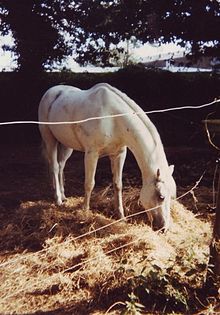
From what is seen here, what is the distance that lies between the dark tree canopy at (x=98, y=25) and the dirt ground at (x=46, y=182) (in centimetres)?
259

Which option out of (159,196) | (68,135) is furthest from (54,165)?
(159,196)

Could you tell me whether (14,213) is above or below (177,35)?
below

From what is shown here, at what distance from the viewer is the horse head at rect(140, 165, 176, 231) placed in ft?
11.8

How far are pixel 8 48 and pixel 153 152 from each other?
793cm

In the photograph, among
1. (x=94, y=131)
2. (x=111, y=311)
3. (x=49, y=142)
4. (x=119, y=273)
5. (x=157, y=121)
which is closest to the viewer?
(x=111, y=311)

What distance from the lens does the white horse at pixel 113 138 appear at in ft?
12.1

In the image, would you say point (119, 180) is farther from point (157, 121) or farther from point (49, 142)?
point (157, 121)

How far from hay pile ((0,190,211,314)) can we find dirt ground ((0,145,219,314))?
2cm

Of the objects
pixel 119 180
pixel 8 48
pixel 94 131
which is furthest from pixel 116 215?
pixel 8 48

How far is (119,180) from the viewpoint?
439 cm

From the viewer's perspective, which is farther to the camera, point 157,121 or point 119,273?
point 157,121

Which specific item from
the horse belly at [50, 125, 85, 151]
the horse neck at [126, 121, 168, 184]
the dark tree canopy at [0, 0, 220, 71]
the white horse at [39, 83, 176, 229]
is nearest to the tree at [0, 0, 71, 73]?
the dark tree canopy at [0, 0, 220, 71]

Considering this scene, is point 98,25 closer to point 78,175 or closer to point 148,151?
point 78,175

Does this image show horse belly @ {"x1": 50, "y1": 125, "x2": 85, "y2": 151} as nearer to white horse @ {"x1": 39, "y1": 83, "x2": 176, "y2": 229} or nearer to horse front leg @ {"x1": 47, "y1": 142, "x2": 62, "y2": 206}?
white horse @ {"x1": 39, "y1": 83, "x2": 176, "y2": 229}
